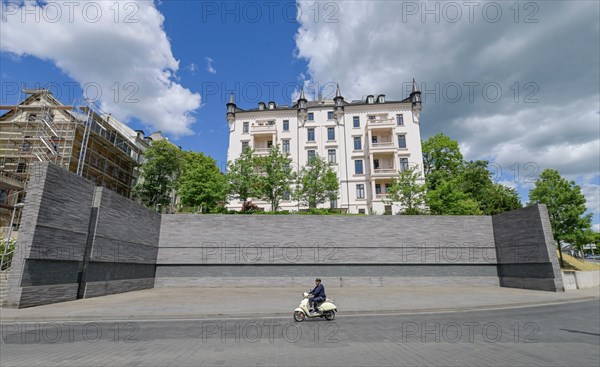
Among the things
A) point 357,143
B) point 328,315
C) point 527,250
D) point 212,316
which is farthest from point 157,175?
point 527,250

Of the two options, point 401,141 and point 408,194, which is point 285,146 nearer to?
point 401,141

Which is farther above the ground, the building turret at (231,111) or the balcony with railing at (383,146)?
the building turret at (231,111)

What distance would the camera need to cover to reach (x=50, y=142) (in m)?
30.2

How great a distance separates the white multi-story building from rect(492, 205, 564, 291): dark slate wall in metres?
14.8

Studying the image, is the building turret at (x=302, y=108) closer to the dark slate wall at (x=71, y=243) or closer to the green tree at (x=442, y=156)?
the green tree at (x=442, y=156)

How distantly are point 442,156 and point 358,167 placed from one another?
12.4 meters

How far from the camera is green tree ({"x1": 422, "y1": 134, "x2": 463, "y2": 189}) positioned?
4350 cm

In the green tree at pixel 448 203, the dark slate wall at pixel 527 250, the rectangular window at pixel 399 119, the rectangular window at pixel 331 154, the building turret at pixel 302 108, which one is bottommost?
the dark slate wall at pixel 527 250

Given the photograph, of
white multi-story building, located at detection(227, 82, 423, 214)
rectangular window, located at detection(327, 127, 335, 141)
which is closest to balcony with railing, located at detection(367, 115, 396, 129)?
white multi-story building, located at detection(227, 82, 423, 214)

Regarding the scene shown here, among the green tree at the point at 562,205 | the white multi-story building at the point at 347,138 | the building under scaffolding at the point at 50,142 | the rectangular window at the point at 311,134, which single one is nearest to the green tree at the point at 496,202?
the green tree at the point at 562,205

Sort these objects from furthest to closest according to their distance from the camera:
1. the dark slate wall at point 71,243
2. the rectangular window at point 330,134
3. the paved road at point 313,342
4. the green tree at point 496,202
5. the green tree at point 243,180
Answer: the rectangular window at point 330,134
the green tree at point 496,202
the green tree at point 243,180
the dark slate wall at point 71,243
the paved road at point 313,342

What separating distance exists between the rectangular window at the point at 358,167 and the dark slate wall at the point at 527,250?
18.9 meters

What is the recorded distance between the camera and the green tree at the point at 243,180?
33031mm

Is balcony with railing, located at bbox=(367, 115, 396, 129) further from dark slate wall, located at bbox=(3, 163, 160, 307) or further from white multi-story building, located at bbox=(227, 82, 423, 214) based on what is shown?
dark slate wall, located at bbox=(3, 163, 160, 307)
